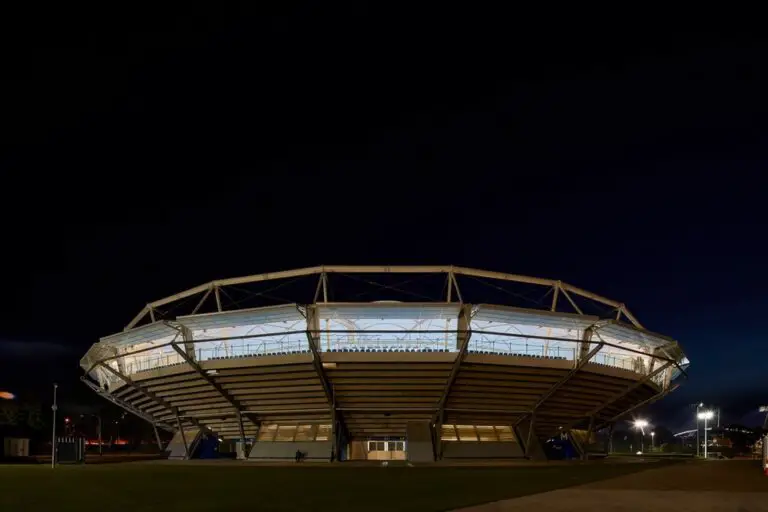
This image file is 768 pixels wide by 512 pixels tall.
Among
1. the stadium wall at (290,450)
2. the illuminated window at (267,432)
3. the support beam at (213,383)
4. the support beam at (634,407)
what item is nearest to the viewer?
the support beam at (213,383)

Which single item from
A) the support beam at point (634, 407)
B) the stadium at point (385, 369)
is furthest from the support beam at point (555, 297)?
the support beam at point (634, 407)

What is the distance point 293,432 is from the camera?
165ft

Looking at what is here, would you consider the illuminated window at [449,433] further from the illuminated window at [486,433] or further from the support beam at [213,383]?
the support beam at [213,383]

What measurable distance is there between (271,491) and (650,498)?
1184 cm

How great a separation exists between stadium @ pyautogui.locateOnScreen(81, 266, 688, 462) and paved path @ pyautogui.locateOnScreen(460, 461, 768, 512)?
52.8ft

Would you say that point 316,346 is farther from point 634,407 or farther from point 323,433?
point 634,407

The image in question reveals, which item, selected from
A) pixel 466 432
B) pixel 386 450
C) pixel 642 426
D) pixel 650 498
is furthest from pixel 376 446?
pixel 642 426

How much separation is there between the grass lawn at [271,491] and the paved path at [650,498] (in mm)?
1261

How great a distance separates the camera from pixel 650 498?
2103cm

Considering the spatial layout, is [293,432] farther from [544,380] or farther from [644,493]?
[644,493]

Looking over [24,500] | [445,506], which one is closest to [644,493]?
[445,506]

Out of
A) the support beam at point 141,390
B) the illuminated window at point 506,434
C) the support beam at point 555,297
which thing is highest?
the support beam at point 555,297

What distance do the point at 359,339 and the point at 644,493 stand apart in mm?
24384

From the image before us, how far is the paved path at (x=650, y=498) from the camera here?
18.5 m
